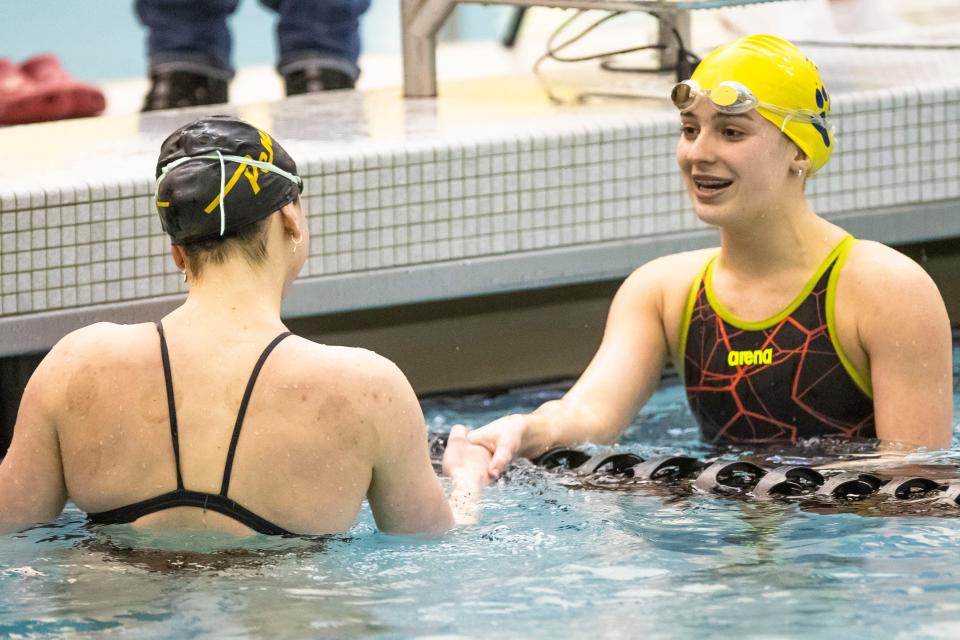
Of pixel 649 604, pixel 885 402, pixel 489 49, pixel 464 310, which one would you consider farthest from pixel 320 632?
pixel 489 49

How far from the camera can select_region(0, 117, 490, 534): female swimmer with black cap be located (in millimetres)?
2650

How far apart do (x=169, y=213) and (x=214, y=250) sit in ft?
0.31

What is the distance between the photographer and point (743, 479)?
11.0 feet

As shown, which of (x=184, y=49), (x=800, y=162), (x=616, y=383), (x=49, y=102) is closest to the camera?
(x=800, y=162)

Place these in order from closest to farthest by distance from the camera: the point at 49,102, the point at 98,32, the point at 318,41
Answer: the point at 318,41
the point at 49,102
the point at 98,32

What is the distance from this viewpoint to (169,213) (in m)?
2.65

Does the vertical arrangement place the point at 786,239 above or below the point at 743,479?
above

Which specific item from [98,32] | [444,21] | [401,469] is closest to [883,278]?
[401,469]

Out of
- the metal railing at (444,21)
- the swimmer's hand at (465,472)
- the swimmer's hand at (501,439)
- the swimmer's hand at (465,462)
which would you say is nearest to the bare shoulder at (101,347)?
the swimmer's hand at (465,472)

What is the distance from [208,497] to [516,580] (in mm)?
556

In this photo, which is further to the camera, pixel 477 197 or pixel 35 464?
pixel 477 197

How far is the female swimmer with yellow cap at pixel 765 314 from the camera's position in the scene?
3.47 m

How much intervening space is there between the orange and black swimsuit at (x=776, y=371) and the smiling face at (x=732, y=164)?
8.9 inches

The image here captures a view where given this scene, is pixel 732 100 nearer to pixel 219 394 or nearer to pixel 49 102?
pixel 219 394
